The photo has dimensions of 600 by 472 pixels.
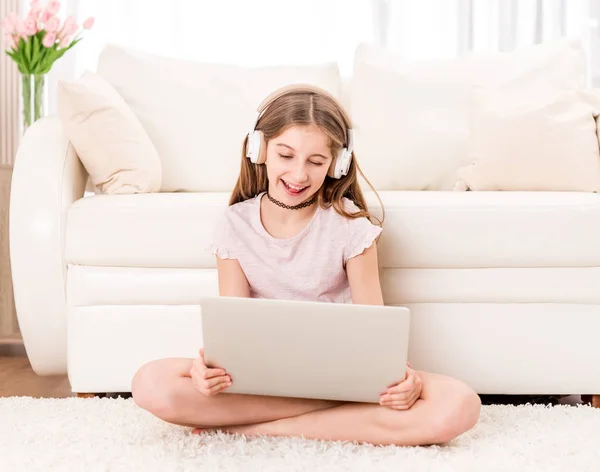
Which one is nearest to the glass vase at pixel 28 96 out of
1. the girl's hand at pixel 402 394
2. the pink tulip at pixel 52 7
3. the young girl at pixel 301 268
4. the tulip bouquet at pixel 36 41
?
the tulip bouquet at pixel 36 41

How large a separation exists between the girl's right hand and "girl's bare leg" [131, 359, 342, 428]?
8 cm

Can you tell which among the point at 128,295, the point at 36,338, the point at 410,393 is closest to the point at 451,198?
the point at 410,393

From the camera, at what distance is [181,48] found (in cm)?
354

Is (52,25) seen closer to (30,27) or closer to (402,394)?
(30,27)

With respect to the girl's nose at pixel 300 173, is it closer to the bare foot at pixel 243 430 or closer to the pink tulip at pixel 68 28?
the bare foot at pixel 243 430

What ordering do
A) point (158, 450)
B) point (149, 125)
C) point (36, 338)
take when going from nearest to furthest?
1. point (158, 450)
2. point (36, 338)
3. point (149, 125)

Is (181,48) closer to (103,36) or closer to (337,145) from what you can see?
(103,36)

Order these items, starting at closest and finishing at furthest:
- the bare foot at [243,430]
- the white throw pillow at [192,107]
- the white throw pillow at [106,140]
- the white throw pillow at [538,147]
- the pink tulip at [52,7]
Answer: the bare foot at [243,430] < the white throw pillow at [106,140] < the white throw pillow at [538,147] < the white throw pillow at [192,107] < the pink tulip at [52,7]

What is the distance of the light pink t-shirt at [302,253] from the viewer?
151 cm

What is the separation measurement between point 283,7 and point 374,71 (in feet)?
4.01

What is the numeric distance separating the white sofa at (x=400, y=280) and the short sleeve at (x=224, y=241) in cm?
20

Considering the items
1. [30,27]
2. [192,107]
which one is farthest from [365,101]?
[30,27]

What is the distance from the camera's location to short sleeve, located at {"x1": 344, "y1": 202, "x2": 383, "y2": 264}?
1.50 meters

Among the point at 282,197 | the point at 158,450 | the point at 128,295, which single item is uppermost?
the point at 282,197
